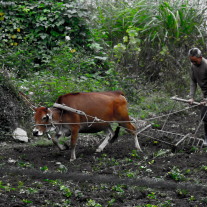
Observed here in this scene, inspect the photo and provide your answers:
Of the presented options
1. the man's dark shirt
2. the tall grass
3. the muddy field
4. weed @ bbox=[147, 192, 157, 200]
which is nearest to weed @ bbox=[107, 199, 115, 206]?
the muddy field

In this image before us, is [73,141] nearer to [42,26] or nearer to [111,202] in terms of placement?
[111,202]

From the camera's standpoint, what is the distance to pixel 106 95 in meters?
6.80

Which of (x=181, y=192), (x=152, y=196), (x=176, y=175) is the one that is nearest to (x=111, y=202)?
(x=152, y=196)

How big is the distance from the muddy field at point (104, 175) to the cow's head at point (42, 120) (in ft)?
1.79

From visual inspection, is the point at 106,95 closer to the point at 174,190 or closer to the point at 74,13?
the point at 174,190

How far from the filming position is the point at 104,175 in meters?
5.16

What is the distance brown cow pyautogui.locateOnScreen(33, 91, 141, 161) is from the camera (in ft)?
19.3

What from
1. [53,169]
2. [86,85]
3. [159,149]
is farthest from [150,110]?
[53,169]

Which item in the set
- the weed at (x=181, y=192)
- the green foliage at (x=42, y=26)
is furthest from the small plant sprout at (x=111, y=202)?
the green foliage at (x=42, y=26)

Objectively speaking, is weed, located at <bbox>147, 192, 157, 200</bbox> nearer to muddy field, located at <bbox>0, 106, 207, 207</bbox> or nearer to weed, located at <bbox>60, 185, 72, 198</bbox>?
muddy field, located at <bbox>0, 106, 207, 207</bbox>

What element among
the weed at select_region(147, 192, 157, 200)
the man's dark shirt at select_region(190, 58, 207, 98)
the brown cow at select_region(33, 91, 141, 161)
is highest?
the man's dark shirt at select_region(190, 58, 207, 98)

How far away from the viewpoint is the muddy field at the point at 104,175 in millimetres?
4109

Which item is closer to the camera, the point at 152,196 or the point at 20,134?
the point at 152,196

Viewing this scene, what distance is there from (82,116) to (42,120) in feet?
2.75
